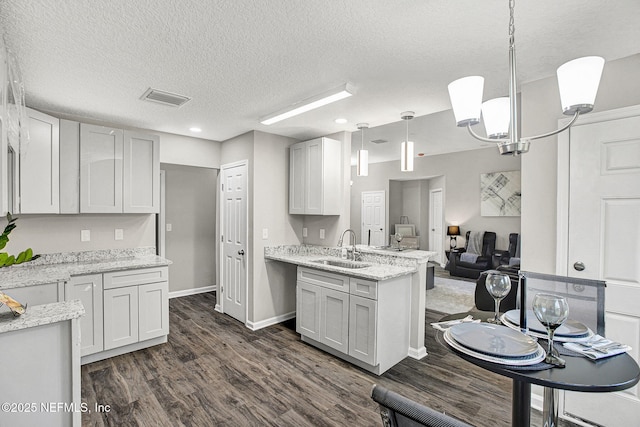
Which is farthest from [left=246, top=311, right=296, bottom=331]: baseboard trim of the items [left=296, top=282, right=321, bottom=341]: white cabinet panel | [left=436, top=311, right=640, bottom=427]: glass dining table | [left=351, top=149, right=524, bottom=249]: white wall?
[left=351, top=149, right=524, bottom=249]: white wall

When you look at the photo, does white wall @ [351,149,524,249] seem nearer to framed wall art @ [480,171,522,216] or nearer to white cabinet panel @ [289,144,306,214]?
framed wall art @ [480,171,522,216]

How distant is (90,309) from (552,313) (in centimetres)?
357

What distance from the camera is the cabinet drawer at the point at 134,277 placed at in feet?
9.97

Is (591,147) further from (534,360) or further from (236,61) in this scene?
(236,61)

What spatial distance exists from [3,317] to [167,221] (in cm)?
379

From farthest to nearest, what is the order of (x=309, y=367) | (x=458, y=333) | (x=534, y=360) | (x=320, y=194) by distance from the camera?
(x=320, y=194) → (x=309, y=367) → (x=458, y=333) → (x=534, y=360)

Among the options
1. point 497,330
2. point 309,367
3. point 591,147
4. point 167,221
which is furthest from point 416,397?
point 167,221

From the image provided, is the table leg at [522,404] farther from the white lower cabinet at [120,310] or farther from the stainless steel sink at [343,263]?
the white lower cabinet at [120,310]

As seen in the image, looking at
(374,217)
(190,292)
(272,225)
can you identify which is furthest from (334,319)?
(374,217)

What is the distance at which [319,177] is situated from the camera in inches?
149

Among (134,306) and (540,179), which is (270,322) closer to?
(134,306)

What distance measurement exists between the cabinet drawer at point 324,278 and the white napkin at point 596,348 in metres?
1.90

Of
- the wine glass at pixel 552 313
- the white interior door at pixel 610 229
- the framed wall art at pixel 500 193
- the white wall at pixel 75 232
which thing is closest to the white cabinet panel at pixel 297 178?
the white wall at pixel 75 232

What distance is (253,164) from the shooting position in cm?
390
